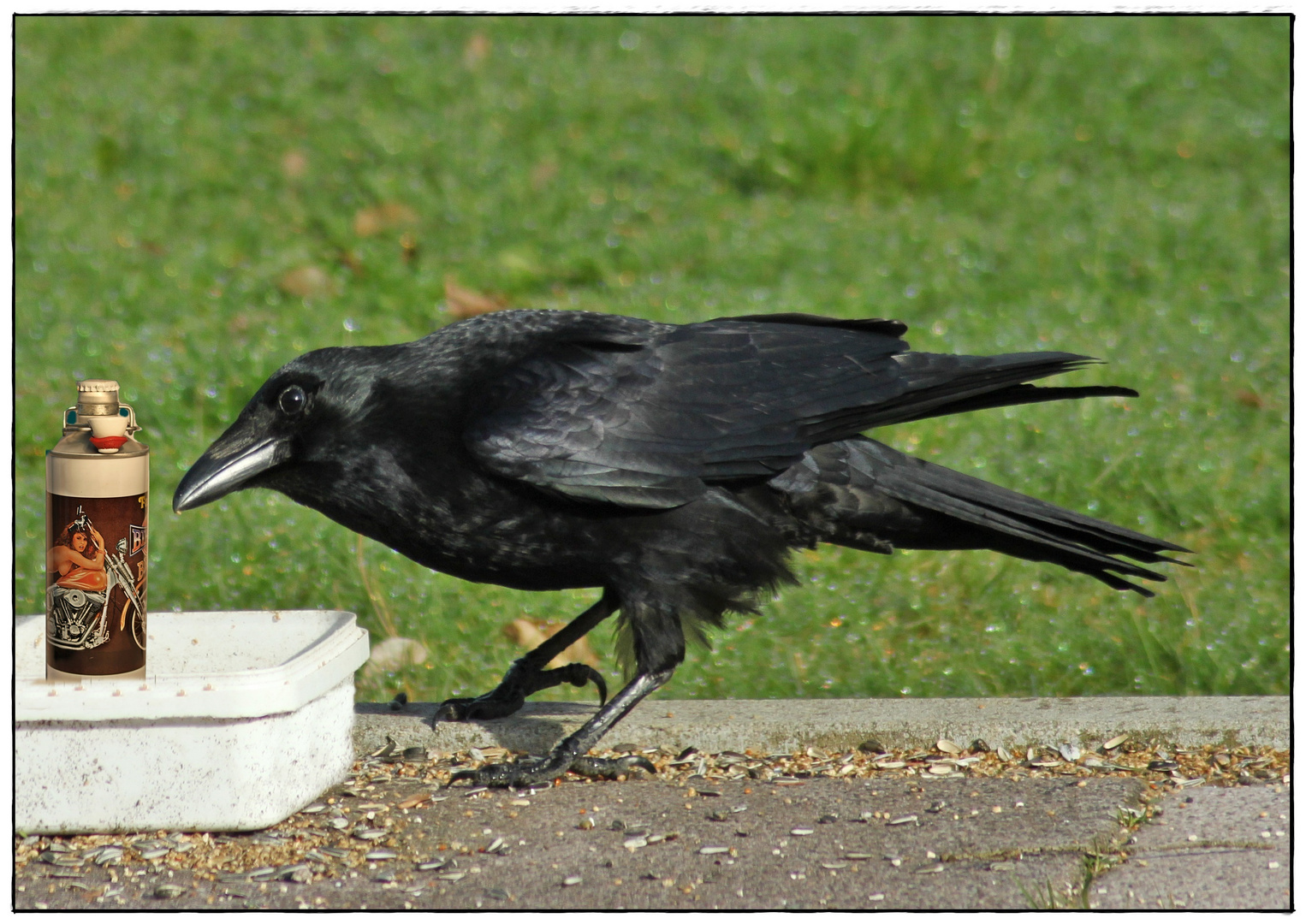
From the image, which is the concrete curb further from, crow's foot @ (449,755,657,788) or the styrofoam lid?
the styrofoam lid

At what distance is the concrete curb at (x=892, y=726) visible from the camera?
4.40 meters

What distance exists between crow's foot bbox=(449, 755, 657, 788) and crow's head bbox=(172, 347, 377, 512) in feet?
3.23

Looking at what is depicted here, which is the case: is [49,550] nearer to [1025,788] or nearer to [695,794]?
[695,794]

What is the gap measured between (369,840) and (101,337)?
3934 mm

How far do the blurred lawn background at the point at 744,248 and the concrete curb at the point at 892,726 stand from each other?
0.54 metres

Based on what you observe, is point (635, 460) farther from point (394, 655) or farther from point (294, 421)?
point (394, 655)

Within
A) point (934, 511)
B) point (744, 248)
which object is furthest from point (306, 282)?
point (934, 511)

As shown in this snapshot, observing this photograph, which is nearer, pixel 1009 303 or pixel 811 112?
pixel 1009 303

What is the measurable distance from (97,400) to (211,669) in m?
1.02

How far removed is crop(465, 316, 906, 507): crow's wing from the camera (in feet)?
13.4

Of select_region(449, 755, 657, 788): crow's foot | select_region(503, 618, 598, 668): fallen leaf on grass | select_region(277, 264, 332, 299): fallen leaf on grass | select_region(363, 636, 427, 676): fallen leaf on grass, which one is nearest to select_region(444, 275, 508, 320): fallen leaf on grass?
select_region(277, 264, 332, 299): fallen leaf on grass

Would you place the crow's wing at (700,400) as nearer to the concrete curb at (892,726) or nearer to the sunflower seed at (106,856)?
the concrete curb at (892,726)

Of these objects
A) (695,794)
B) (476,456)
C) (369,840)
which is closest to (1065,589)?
(695,794)

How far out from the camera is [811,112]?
27.2 ft
